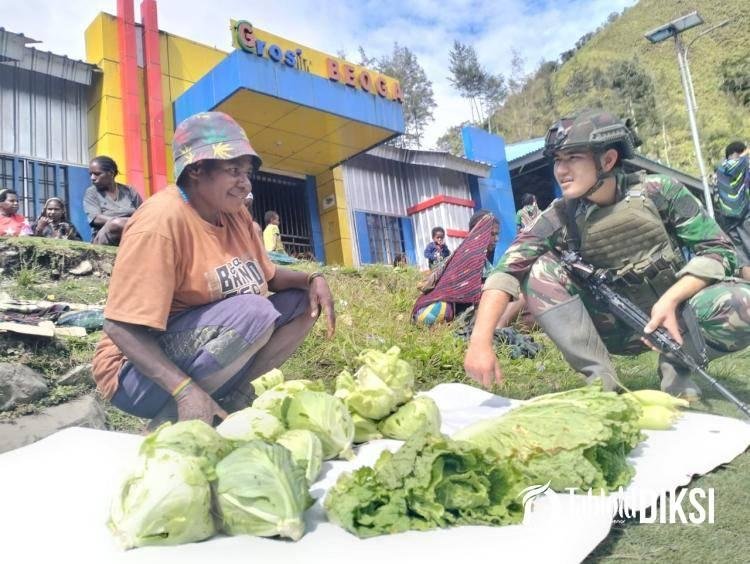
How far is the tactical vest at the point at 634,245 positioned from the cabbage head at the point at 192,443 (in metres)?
2.17

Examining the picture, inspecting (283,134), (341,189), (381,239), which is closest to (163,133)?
(283,134)

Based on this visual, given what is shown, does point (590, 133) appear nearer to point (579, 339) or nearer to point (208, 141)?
point (579, 339)

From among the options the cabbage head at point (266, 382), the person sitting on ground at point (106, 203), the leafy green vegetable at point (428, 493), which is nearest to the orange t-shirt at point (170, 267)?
the cabbage head at point (266, 382)

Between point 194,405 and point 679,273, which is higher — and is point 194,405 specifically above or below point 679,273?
below

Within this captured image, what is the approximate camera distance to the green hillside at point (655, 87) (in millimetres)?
45188

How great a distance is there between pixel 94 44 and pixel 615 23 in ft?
303

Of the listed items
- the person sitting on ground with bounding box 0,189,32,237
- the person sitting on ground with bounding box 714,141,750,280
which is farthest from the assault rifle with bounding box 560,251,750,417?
the person sitting on ground with bounding box 0,189,32,237

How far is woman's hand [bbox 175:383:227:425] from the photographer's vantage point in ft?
6.72

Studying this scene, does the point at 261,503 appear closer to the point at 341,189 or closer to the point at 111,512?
the point at 111,512

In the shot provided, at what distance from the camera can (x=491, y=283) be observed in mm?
2787

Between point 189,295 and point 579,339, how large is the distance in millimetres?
1890

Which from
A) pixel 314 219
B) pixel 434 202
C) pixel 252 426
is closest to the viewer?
pixel 252 426

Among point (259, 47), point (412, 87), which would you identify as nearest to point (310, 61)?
point (259, 47)

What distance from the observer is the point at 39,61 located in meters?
8.82
